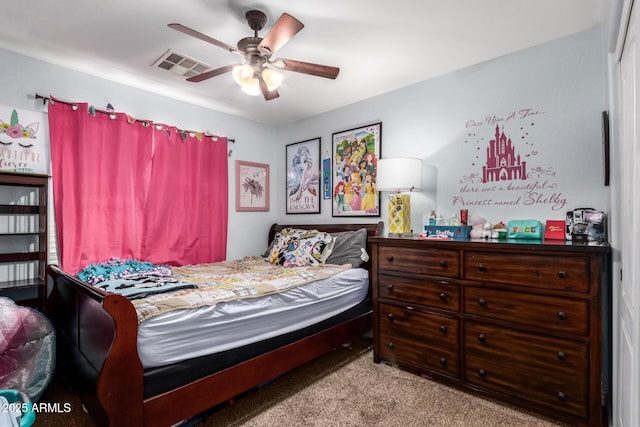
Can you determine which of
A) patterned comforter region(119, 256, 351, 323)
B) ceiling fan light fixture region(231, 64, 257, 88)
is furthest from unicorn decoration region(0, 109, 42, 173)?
ceiling fan light fixture region(231, 64, 257, 88)

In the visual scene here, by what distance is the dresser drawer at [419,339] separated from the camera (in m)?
2.21

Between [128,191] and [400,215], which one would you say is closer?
[400,215]

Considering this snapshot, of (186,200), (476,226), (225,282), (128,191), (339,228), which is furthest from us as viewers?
(339,228)

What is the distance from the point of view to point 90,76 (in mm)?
2791

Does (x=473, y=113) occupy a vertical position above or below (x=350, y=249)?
above

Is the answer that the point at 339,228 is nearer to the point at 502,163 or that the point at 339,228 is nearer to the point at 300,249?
the point at 300,249

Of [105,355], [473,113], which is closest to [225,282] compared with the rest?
[105,355]

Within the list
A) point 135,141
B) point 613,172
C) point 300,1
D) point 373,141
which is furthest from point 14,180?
point 613,172

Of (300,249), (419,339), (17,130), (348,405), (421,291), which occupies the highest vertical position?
(17,130)

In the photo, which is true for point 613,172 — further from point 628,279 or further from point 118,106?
point 118,106

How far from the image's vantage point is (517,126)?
246 cm

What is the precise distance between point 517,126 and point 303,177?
2.28m

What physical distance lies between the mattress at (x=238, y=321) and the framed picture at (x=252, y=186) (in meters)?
1.76

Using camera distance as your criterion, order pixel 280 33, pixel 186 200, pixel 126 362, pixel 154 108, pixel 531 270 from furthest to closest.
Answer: pixel 186 200 < pixel 154 108 < pixel 531 270 < pixel 280 33 < pixel 126 362
